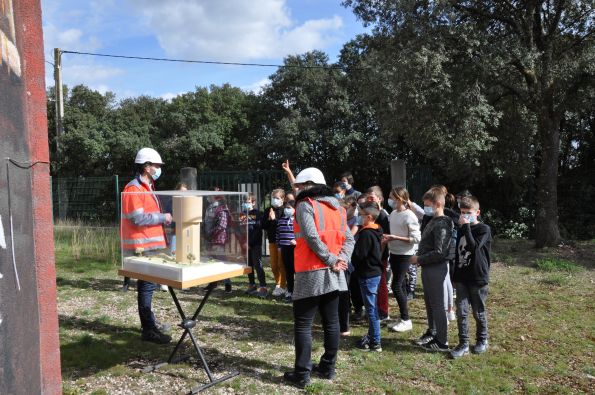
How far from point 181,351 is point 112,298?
9.76 feet

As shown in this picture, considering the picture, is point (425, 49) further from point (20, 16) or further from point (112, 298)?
point (20, 16)

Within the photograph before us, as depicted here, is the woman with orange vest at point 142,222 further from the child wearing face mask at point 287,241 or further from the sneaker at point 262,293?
the sneaker at point 262,293

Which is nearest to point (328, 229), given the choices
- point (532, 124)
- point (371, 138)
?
point (532, 124)

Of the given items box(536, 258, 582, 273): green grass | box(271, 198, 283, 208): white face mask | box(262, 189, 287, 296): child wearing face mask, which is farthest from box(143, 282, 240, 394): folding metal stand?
box(536, 258, 582, 273): green grass

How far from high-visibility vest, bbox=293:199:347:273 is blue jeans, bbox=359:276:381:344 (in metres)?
0.94

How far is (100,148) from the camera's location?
22.2 meters

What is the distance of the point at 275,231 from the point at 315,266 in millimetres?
3491

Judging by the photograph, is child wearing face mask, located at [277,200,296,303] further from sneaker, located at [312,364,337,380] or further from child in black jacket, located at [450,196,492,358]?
child in black jacket, located at [450,196,492,358]

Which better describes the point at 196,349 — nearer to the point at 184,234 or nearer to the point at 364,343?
the point at 184,234

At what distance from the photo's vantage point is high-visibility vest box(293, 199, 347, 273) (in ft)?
13.6

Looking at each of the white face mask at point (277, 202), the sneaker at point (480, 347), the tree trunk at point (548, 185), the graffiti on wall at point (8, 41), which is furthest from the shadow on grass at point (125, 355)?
the tree trunk at point (548, 185)

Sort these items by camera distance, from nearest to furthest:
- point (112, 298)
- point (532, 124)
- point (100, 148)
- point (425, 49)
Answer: point (112, 298), point (425, 49), point (532, 124), point (100, 148)

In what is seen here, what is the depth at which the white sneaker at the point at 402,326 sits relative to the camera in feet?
18.7

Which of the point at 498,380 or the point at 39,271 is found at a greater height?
the point at 39,271
